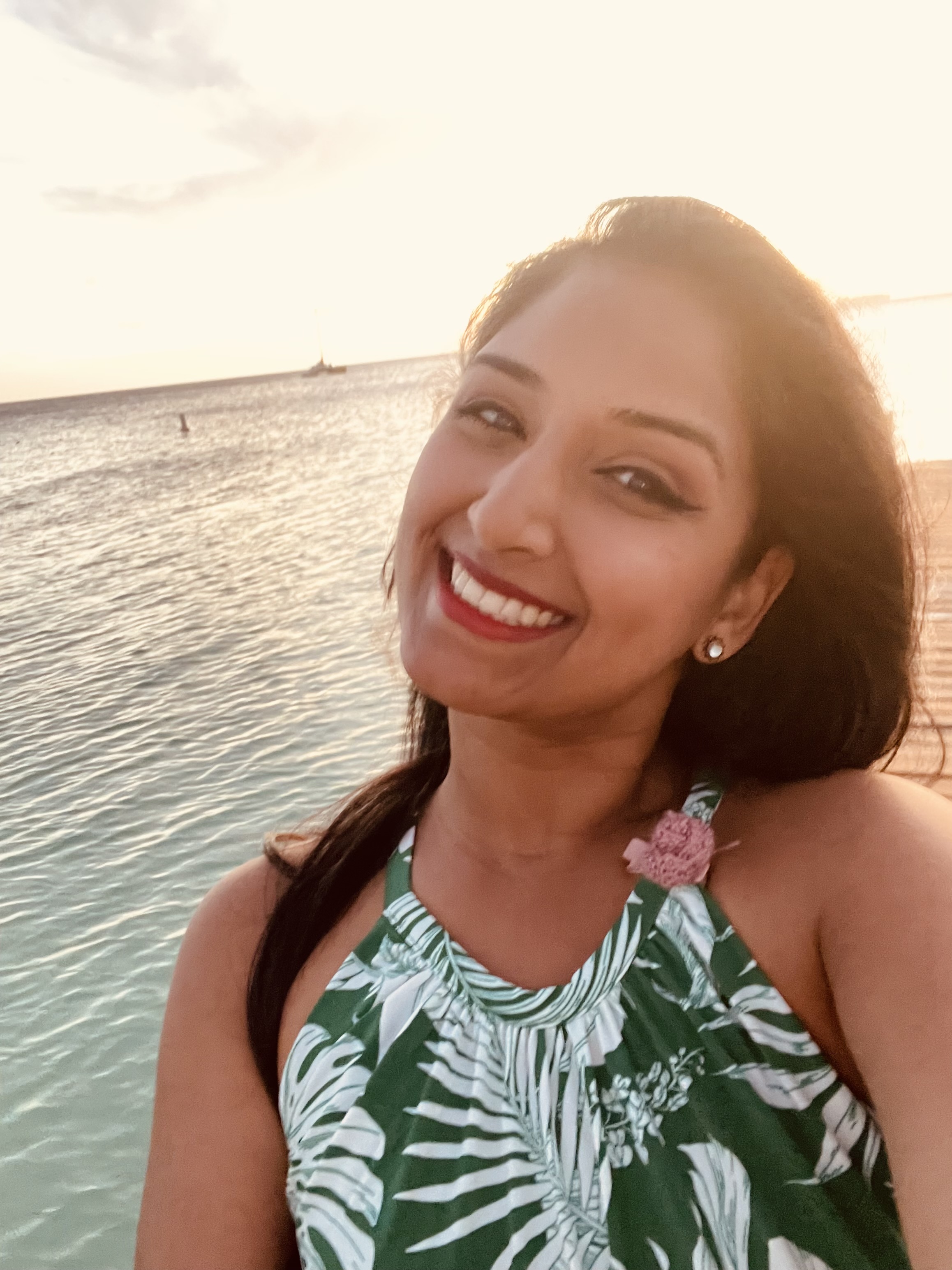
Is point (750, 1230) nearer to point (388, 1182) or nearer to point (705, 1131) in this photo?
point (705, 1131)

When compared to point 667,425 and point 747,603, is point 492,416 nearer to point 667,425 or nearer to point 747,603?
point 667,425

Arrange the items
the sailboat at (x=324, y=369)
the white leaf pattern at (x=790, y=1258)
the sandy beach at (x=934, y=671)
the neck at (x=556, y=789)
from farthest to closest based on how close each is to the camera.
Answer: the sailboat at (x=324, y=369) < the sandy beach at (x=934, y=671) < the neck at (x=556, y=789) < the white leaf pattern at (x=790, y=1258)

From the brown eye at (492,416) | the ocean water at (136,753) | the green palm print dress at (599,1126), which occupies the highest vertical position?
the brown eye at (492,416)

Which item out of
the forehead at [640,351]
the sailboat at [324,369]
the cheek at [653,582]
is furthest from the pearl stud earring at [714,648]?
the sailboat at [324,369]

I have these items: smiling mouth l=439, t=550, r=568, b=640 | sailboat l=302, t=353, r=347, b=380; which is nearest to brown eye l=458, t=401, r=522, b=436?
smiling mouth l=439, t=550, r=568, b=640

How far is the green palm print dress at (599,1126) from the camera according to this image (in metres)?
1.34

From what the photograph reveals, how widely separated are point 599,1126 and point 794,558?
3.35 feet

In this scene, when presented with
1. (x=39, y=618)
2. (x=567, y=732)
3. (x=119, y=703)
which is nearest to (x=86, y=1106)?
(x=567, y=732)

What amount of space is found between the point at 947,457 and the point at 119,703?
950 centimetres

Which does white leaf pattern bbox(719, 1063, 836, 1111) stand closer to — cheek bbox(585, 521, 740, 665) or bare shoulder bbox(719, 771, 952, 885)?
bare shoulder bbox(719, 771, 952, 885)

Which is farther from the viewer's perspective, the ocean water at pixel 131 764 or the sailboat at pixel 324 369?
the sailboat at pixel 324 369

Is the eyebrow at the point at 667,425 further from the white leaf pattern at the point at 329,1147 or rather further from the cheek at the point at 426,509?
the white leaf pattern at the point at 329,1147

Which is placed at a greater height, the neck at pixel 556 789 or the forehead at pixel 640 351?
the forehead at pixel 640 351

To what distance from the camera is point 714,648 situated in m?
1.78
